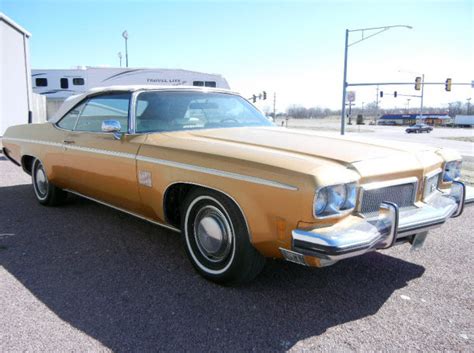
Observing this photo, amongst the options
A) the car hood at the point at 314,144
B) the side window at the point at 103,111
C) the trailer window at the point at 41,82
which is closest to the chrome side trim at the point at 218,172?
the car hood at the point at 314,144

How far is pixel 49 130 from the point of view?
5.13 m

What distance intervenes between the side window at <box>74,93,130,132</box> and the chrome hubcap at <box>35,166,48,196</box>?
1.13 metres

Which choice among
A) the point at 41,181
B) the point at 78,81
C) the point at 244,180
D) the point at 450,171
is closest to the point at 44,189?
the point at 41,181

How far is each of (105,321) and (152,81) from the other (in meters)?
16.5

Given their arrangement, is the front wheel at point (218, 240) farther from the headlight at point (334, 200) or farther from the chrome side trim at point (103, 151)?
the chrome side trim at point (103, 151)

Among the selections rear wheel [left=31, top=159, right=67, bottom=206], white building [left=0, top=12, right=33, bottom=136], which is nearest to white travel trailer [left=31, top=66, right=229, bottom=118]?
white building [left=0, top=12, right=33, bottom=136]

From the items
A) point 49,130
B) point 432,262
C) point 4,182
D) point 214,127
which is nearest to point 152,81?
point 4,182

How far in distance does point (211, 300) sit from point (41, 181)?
358 centimetres

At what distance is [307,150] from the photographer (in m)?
2.98

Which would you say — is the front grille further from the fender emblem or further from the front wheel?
the fender emblem

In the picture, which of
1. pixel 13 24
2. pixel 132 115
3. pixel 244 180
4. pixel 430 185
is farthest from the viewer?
pixel 13 24

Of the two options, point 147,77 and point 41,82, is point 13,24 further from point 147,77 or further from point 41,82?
point 41,82

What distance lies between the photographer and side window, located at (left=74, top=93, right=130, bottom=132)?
4.00 m

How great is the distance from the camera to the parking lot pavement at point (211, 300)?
2.46 meters
